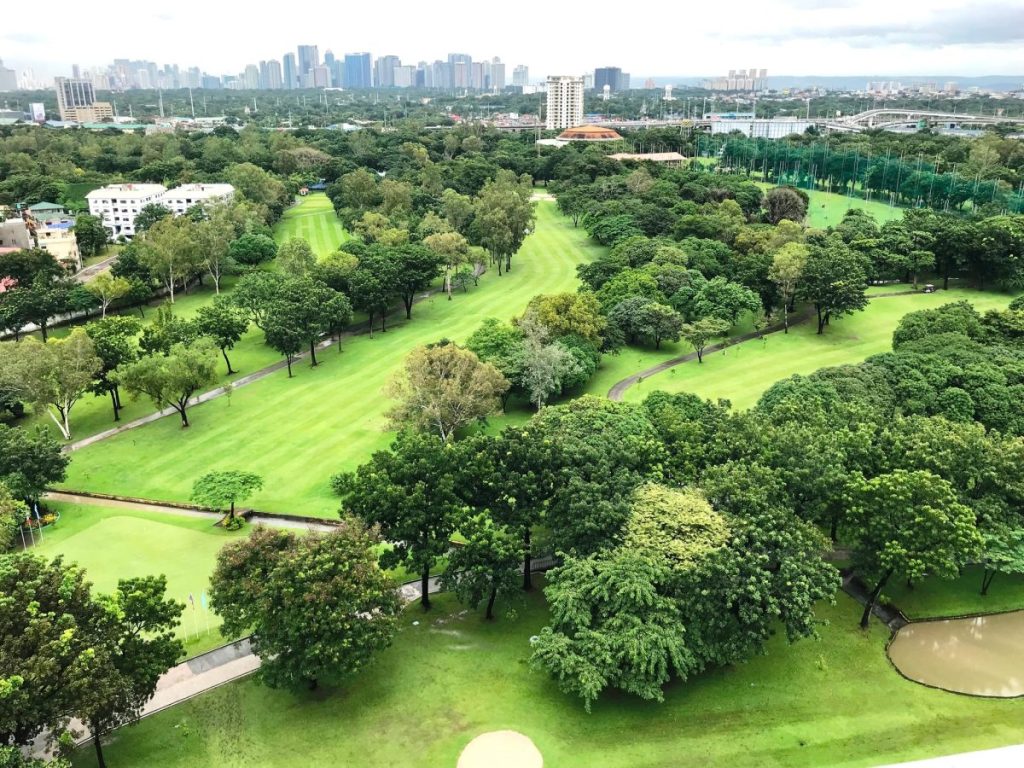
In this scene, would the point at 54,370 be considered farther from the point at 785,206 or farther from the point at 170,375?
the point at 785,206

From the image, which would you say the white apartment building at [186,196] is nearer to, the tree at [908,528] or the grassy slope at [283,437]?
the grassy slope at [283,437]

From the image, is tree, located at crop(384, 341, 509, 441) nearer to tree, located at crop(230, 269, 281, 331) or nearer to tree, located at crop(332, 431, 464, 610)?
tree, located at crop(332, 431, 464, 610)

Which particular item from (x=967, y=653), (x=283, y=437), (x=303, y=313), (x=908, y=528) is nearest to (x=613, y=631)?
(x=908, y=528)

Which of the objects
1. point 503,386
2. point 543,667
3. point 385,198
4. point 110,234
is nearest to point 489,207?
point 385,198

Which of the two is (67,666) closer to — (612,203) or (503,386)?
(503,386)

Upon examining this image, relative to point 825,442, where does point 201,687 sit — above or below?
below

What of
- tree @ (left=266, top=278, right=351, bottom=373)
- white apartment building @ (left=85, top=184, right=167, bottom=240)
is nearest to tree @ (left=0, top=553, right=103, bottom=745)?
tree @ (left=266, top=278, right=351, bottom=373)
